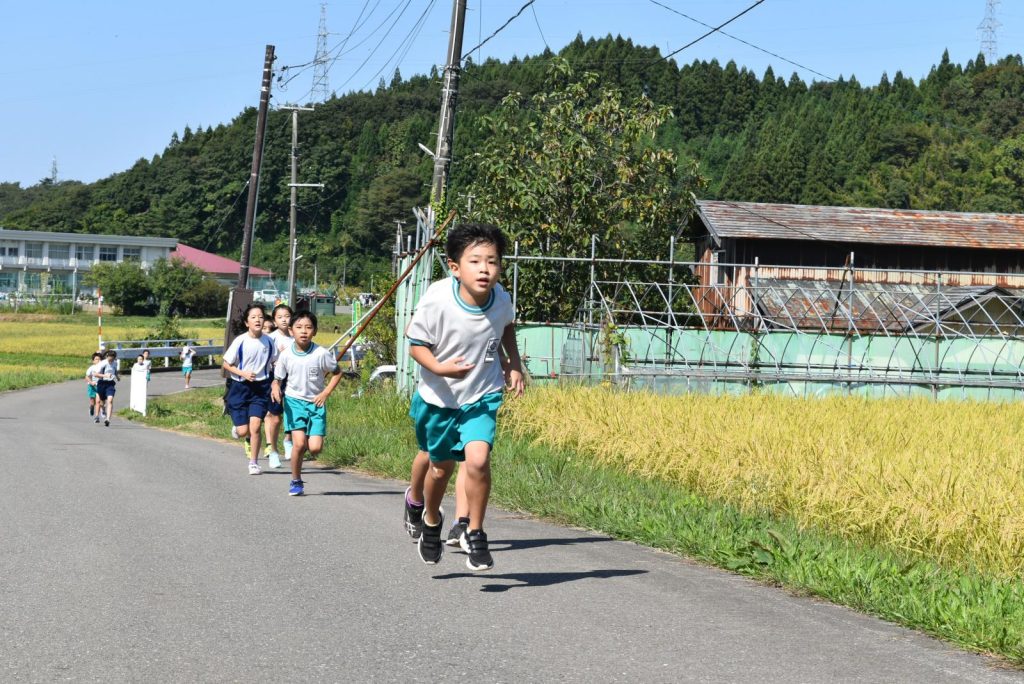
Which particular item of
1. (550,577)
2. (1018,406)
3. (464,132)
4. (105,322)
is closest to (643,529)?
(550,577)

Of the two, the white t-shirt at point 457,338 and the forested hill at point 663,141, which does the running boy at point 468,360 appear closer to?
the white t-shirt at point 457,338

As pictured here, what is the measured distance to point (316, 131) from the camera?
115 meters

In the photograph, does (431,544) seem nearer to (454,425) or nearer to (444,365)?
(454,425)

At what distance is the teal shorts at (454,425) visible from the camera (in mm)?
6328

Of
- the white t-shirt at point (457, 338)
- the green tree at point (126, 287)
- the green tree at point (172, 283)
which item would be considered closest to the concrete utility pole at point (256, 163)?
the white t-shirt at point (457, 338)

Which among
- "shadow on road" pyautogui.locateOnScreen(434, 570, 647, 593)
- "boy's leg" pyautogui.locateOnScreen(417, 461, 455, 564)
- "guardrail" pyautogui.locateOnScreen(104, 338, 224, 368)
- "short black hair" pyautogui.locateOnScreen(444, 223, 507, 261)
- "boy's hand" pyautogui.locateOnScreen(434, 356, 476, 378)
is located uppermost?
"short black hair" pyautogui.locateOnScreen(444, 223, 507, 261)

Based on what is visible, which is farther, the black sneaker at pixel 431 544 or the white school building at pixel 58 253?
the white school building at pixel 58 253

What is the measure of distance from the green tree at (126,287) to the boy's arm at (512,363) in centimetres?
8014

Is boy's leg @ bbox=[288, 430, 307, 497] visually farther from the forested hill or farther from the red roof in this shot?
the red roof

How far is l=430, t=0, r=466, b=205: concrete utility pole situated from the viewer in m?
20.2

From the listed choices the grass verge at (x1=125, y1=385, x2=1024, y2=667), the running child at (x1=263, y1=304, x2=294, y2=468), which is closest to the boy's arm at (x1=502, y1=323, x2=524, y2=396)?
the grass verge at (x1=125, y1=385, x2=1024, y2=667)

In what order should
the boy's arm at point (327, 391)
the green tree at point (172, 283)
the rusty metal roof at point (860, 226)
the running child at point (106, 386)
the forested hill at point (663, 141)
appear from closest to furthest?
1. the boy's arm at point (327, 391)
2. the running child at point (106, 386)
3. the rusty metal roof at point (860, 226)
4. the forested hill at point (663, 141)
5. the green tree at point (172, 283)

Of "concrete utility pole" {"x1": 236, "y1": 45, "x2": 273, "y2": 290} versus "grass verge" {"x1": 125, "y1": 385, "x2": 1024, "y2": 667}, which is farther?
"concrete utility pole" {"x1": 236, "y1": 45, "x2": 273, "y2": 290}

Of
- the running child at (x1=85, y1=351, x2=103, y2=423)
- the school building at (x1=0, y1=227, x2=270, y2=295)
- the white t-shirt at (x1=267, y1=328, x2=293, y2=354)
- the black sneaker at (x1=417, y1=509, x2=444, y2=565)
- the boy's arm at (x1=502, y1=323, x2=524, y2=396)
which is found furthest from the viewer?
the school building at (x1=0, y1=227, x2=270, y2=295)
